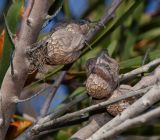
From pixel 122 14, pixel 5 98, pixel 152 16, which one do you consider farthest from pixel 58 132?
pixel 152 16

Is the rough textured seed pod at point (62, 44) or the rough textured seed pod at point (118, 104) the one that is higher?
the rough textured seed pod at point (62, 44)

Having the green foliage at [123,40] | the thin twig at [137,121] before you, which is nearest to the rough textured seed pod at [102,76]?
the green foliage at [123,40]

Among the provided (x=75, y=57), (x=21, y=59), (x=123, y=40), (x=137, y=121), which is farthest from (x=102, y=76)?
(x=123, y=40)

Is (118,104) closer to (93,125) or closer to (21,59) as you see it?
(93,125)

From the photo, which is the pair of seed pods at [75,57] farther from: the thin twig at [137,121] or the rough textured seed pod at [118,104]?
the thin twig at [137,121]

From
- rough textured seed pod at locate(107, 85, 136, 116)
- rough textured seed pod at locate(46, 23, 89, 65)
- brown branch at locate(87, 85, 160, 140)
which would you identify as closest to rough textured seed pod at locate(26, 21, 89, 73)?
rough textured seed pod at locate(46, 23, 89, 65)
